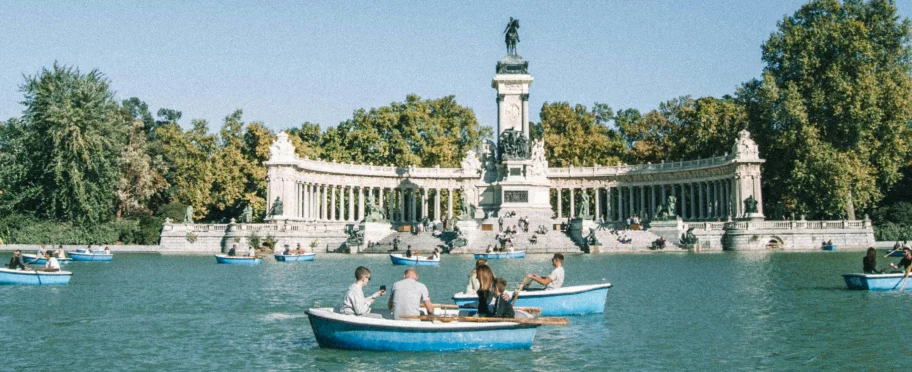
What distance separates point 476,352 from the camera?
14.8 m

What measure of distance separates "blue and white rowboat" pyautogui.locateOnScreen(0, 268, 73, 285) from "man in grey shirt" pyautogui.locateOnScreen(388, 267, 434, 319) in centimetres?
1793

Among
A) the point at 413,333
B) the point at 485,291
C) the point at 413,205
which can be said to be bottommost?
the point at 413,333

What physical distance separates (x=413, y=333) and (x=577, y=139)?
72.8m

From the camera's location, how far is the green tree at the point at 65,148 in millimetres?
56250

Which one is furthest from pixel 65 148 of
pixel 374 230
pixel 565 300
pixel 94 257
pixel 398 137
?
pixel 565 300

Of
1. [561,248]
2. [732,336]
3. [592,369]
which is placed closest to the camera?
[592,369]

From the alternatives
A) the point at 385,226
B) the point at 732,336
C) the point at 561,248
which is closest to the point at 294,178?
the point at 385,226

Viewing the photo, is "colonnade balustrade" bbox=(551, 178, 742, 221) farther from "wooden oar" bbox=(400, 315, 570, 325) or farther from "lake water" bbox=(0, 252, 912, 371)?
"wooden oar" bbox=(400, 315, 570, 325)

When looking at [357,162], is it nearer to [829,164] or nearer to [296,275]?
[829,164]

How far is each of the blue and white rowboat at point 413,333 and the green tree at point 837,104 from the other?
48.6m

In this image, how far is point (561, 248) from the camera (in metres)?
53.6

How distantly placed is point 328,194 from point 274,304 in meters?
61.7

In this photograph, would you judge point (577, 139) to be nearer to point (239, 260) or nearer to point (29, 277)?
point (239, 260)

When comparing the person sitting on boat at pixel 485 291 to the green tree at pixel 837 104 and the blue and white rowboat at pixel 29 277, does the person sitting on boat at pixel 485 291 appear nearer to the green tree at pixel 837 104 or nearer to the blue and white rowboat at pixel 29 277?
the blue and white rowboat at pixel 29 277
